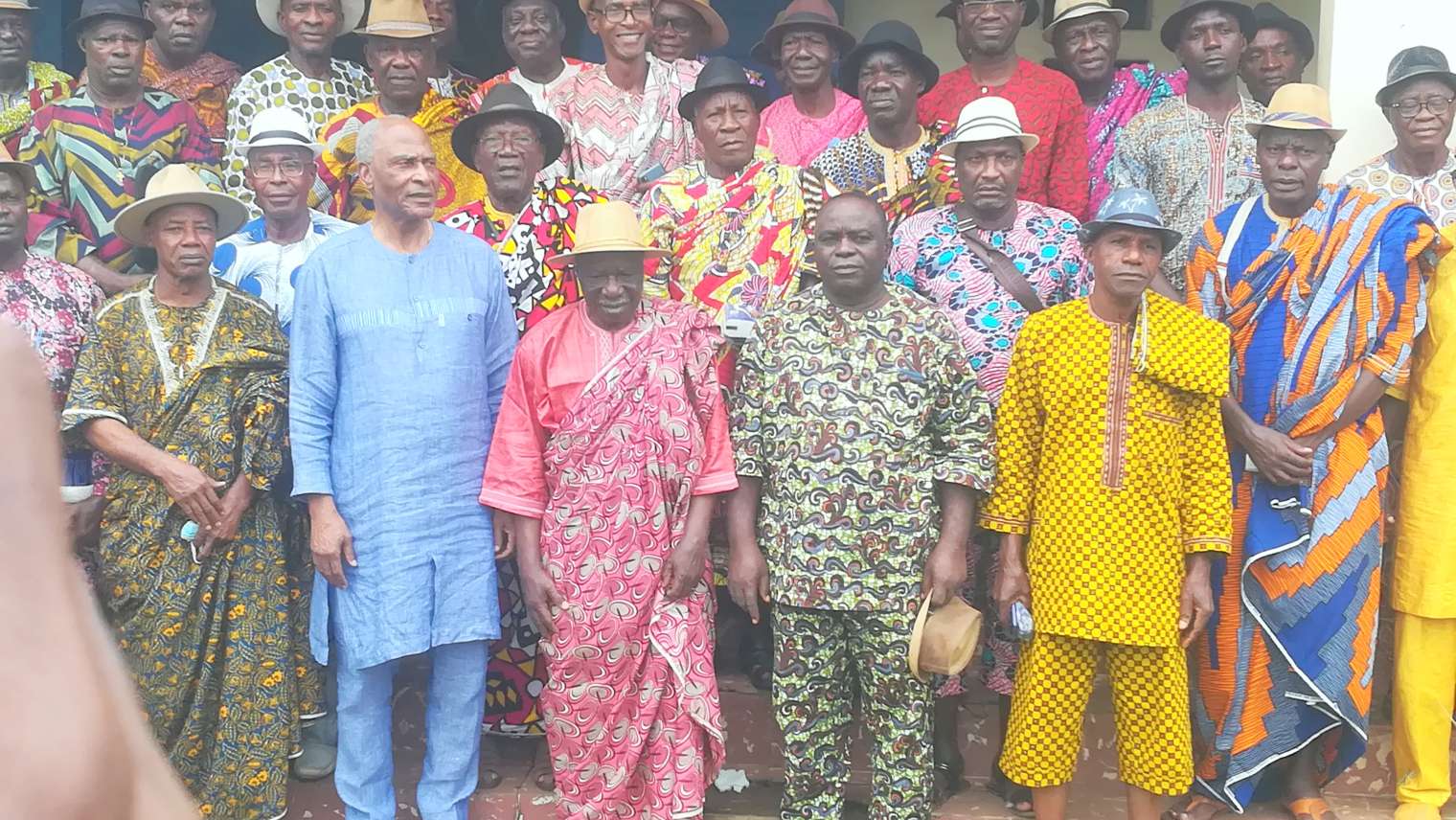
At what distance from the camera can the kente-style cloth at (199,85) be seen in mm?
6051

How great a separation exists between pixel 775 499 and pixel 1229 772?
1852mm

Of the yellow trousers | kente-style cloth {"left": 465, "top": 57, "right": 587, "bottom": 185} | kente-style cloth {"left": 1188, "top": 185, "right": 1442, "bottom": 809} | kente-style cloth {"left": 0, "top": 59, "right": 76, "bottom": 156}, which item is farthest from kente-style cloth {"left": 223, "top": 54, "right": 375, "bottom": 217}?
the yellow trousers

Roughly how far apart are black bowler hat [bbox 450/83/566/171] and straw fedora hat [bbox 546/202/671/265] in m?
0.86

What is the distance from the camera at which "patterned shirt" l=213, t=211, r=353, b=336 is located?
4.89 m

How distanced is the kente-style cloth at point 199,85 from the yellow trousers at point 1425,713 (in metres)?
5.19

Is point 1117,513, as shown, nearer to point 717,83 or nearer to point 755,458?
point 755,458

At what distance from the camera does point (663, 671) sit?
13.9ft

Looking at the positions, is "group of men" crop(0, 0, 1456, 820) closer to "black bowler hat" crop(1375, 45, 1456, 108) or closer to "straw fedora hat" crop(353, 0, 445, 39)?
"black bowler hat" crop(1375, 45, 1456, 108)

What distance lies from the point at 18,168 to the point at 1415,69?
5.02 meters

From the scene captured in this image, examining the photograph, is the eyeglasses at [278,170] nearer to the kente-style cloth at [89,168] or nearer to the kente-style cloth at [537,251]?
the kente-style cloth at [89,168]

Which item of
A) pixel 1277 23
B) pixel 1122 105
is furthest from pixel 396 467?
pixel 1277 23

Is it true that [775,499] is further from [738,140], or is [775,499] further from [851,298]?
[738,140]

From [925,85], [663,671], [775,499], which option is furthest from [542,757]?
[925,85]

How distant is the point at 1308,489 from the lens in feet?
15.1
